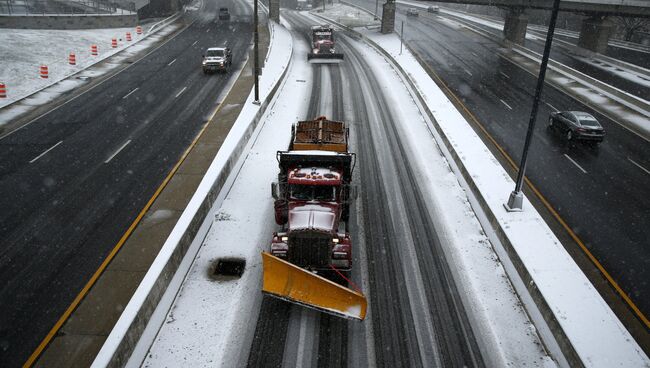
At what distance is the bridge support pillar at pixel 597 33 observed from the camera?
165 feet

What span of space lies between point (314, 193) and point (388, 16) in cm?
5351

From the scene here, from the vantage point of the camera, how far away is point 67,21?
48344mm

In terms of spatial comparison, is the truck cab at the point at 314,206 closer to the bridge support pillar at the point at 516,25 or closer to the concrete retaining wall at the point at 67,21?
the concrete retaining wall at the point at 67,21

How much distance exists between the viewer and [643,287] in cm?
1291

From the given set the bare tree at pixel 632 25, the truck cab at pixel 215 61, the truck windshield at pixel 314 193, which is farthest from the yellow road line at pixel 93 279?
the bare tree at pixel 632 25

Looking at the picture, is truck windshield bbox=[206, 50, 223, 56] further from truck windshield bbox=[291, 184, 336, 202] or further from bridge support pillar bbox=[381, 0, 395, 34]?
bridge support pillar bbox=[381, 0, 395, 34]

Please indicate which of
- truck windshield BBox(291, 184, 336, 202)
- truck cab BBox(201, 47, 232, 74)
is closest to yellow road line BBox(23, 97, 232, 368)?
truck windshield BBox(291, 184, 336, 202)

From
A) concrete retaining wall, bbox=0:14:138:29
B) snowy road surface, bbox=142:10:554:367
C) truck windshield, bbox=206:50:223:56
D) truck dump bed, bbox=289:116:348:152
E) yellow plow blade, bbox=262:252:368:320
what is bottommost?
snowy road surface, bbox=142:10:554:367

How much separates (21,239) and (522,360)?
14.7 m

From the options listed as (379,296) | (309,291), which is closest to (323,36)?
(379,296)

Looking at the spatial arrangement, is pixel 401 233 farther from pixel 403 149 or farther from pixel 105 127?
pixel 105 127

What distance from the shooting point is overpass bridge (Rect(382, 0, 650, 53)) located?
4700 centimetres

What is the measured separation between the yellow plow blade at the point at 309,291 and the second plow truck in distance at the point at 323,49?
1303 inches

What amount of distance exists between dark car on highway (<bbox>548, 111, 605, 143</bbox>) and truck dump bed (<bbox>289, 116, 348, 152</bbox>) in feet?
45.1
